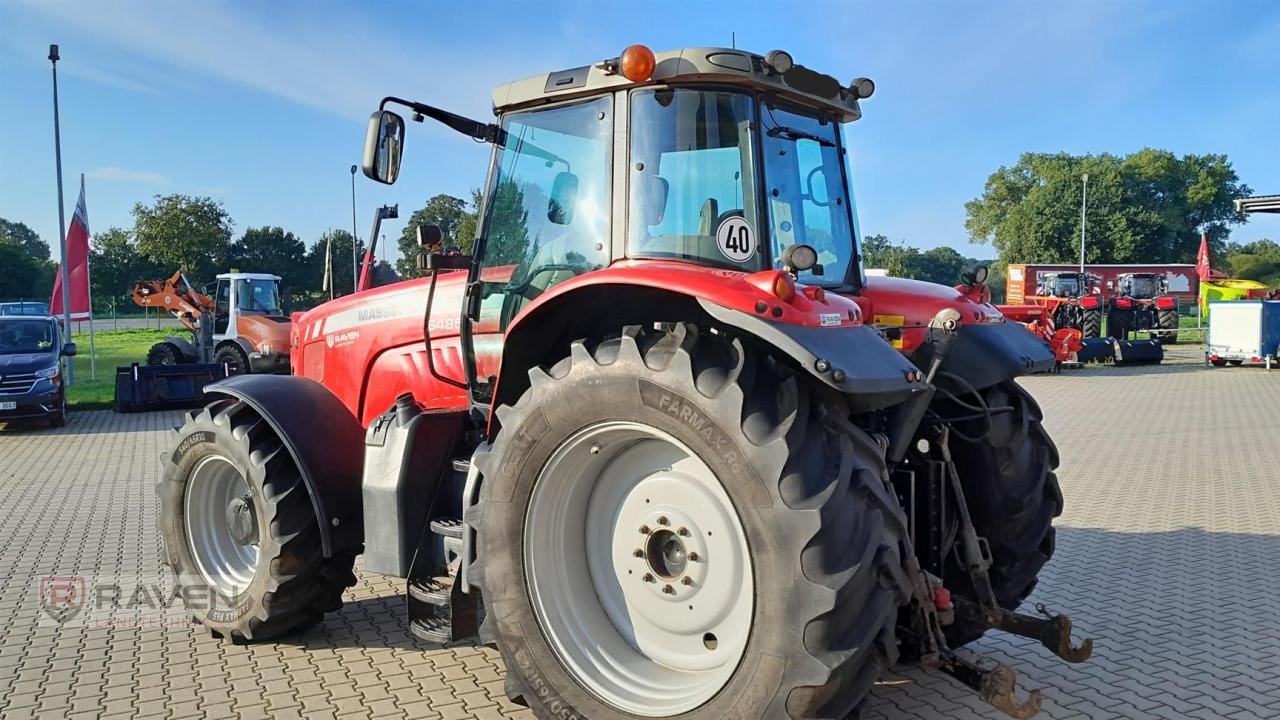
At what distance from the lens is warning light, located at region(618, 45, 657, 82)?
3512mm

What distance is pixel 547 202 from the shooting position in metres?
4.18

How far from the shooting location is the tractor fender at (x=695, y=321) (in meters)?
2.94

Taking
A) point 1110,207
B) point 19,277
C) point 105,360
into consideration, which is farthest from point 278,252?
point 1110,207

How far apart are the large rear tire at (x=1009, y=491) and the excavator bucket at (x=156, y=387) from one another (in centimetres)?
1474

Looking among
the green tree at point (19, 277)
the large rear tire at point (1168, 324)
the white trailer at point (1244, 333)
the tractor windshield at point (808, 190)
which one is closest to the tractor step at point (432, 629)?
the tractor windshield at point (808, 190)

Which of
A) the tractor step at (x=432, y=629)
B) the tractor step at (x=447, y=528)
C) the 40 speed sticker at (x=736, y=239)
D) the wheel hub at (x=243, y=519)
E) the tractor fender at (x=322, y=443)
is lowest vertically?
the tractor step at (x=432, y=629)

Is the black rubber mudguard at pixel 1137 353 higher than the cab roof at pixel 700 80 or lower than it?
lower

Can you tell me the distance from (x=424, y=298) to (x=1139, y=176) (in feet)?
246

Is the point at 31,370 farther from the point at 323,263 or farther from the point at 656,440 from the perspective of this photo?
the point at 323,263

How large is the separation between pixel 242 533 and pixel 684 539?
106 inches

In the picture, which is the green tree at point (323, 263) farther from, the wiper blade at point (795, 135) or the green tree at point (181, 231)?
the wiper blade at point (795, 135)

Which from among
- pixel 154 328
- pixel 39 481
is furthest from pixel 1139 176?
pixel 39 481

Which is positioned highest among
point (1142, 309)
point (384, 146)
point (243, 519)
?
point (384, 146)

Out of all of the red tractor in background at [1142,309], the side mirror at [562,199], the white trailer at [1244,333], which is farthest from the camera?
the red tractor in background at [1142,309]
